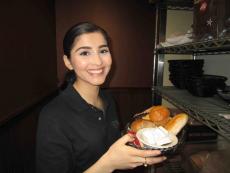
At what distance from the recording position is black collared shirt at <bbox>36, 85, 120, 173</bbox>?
91 cm

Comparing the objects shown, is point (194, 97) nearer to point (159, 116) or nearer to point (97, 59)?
point (159, 116)

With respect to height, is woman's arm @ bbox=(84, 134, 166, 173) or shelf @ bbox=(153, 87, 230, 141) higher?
shelf @ bbox=(153, 87, 230, 141)

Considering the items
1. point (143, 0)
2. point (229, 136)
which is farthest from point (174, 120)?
point (143, 0)

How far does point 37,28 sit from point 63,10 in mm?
765

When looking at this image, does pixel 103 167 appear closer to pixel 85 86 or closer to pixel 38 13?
pixel 85 86

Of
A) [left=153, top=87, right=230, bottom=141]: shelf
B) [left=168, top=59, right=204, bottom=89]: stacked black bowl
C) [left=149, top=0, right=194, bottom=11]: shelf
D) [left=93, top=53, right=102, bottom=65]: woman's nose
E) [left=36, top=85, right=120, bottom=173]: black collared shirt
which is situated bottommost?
[left=36, top=85, right=120, bottom=173]: black collared shirt

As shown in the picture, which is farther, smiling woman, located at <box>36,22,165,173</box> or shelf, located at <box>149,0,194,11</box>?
shelf, located at <box>149,0,194,11</box>

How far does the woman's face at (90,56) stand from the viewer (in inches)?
39.8

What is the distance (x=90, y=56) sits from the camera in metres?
1.02

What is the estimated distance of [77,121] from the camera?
1.01m

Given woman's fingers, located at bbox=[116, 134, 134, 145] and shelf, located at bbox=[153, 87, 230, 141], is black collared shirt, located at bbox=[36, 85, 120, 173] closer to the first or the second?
woman's fingers, located at bbox=[116, 134, 134, 145]

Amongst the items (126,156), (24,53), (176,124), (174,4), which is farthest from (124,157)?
(24,53)

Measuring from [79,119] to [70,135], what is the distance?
95 millimetres

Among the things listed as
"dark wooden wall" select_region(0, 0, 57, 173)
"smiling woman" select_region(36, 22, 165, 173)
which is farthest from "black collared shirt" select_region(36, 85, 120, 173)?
"dark wooden wall" select_region(0, 0, 57, 173)
